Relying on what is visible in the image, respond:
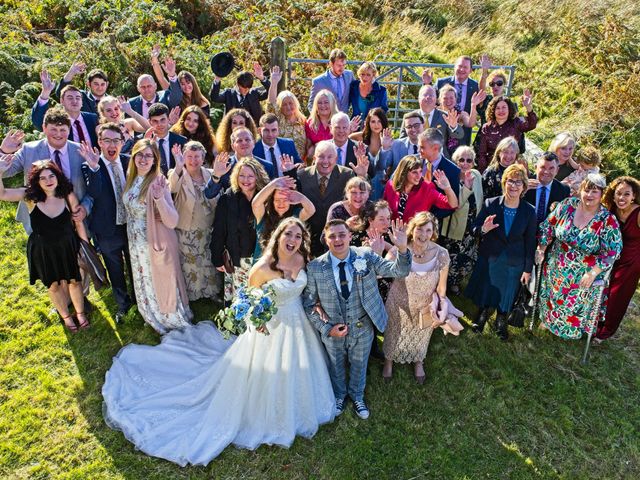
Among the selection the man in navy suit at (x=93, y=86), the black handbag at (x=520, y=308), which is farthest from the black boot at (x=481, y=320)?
the man in navy suit at (x=93, y=86)

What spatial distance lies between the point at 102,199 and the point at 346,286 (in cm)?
282

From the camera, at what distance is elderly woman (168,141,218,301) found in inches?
222

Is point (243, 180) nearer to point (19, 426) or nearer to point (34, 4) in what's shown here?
point (19, 426)

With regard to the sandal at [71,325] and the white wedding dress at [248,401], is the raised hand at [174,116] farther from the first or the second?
the white wedding dress at [248,401]

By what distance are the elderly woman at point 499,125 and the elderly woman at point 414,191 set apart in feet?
6.21

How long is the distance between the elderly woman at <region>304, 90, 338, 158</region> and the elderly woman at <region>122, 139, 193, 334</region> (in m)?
2.31

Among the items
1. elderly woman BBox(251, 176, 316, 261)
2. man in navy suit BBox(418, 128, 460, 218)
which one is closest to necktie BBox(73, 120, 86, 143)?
elderly woman BBox(251, 176, 316, 261)

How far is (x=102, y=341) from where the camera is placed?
599cm

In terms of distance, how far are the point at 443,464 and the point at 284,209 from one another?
266cm

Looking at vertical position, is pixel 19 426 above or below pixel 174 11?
below

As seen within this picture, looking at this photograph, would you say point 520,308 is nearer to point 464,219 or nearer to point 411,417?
point 464,219

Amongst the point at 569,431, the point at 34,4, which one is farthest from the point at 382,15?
the point at 569,431

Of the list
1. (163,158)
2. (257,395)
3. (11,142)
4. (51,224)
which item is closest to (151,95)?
(163,158)

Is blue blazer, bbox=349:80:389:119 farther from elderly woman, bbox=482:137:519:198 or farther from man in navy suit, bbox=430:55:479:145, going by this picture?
elderly woman, bbox=482:137:519:198
